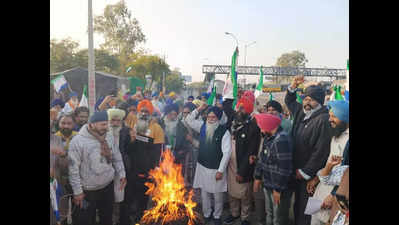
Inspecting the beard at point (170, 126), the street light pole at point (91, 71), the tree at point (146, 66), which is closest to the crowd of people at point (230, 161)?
the beard at point (170, 126)

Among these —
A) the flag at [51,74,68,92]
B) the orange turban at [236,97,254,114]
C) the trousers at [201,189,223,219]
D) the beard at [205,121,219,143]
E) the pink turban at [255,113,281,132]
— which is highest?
the flag at [51,74,68,92]

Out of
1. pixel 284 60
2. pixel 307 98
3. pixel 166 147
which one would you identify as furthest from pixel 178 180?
pixel 284 60

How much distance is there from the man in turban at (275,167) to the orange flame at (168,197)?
112cm

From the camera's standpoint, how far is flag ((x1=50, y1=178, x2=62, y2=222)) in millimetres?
3938

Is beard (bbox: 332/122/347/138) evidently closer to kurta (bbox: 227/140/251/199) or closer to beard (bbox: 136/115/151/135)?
kurta (bbox: 227/140/251/199)

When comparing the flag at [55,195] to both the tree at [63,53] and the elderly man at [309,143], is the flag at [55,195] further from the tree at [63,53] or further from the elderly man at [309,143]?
the tree at [63,53]

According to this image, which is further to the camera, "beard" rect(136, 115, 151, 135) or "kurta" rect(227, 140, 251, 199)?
"beard" rect(136, 115, 151, 135)

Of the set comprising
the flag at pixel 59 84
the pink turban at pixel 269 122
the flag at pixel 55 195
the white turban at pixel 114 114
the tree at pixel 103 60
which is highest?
the tree at pixel 103 60

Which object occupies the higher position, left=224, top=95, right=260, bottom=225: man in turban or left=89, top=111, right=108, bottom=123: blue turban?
left=89, top=111, right=108, bottom=123: blue turban

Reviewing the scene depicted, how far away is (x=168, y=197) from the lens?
14.1 feet

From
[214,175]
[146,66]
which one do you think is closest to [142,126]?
[214,175]

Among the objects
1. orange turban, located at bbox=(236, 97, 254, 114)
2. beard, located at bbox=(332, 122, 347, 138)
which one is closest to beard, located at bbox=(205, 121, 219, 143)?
orange turban, located at bbox=(236, 97, 254, 114)

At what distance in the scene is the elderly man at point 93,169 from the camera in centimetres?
384

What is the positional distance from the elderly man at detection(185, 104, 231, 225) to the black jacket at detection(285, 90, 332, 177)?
3.54ft
